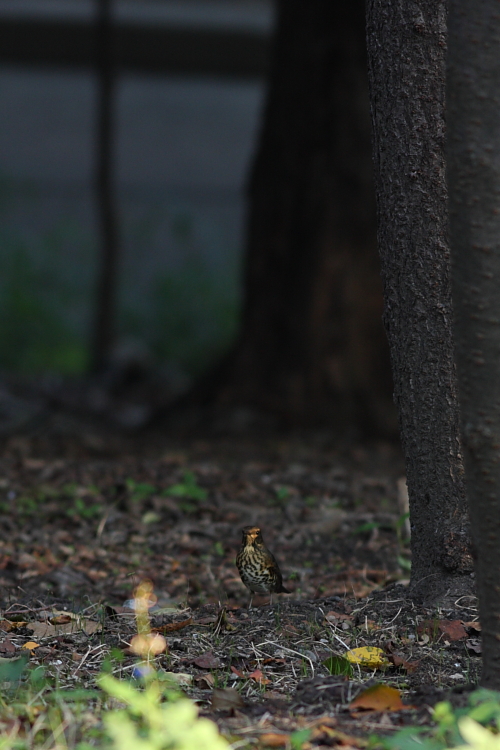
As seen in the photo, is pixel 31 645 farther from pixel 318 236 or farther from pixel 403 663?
pixel 318 236

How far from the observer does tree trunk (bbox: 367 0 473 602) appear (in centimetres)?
292

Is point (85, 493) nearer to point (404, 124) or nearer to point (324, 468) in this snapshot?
point (324, 468)

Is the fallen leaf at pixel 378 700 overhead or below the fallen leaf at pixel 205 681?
overhead

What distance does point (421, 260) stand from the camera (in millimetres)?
2945

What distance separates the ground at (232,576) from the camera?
2.49m

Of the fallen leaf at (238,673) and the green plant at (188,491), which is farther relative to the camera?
the green plant at (188,491)

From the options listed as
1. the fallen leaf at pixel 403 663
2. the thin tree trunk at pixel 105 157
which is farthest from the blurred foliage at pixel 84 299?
the fallen leaf at pixel 403 663

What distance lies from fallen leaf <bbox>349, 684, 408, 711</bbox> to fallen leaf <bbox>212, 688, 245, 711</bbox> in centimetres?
29

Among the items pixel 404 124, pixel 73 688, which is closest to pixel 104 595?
pixel 73 688

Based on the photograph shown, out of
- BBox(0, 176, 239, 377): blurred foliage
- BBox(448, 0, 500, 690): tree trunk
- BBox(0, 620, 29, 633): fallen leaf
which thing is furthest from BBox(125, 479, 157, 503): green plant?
BBox(0, 176, 239, 377): blurred foliage

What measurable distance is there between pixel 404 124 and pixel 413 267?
0.46 m

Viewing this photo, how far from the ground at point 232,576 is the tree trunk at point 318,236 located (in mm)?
577

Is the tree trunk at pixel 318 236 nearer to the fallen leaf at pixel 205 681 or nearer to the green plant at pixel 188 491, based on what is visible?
the green plant at pixel 188 491

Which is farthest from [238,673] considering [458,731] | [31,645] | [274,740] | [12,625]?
[12,625]
